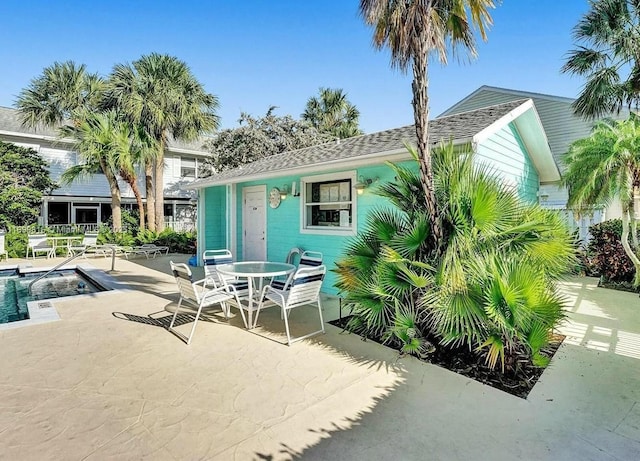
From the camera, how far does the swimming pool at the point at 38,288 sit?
255 inches

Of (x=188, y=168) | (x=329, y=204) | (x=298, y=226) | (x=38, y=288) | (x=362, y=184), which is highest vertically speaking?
(x=188, y=168)

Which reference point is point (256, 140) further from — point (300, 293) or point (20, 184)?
point (300, 293)

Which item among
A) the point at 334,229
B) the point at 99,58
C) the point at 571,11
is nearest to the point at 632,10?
the point at 571,11

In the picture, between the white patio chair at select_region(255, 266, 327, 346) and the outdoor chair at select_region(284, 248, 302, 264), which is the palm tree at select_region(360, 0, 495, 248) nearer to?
the white patio chair at select_region(255, 266, 327, 346)

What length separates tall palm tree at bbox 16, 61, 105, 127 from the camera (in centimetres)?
1697

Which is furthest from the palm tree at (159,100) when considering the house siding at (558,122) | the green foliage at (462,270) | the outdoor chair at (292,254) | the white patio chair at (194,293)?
the house siding at (558,122)

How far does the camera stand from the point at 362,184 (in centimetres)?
730

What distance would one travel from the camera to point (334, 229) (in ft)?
26.5

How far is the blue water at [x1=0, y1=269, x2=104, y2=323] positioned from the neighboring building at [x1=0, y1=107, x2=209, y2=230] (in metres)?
7.11

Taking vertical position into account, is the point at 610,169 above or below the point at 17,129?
below

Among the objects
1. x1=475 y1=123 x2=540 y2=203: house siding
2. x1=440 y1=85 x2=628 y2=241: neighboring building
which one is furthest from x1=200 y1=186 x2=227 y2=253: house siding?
x1=440 y1=85 x2=628 y2=241: neighboring building

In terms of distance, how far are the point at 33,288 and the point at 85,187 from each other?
1371cm

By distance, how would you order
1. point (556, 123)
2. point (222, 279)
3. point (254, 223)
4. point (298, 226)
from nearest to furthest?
point (222, 279), point (298, 226), point (254, 223), point (556, 123)

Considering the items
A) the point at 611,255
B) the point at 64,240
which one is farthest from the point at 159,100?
the point at 611,255
